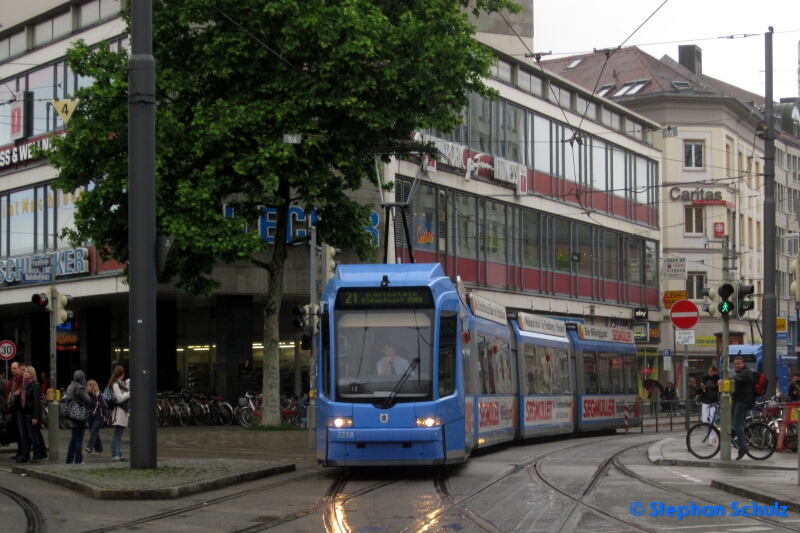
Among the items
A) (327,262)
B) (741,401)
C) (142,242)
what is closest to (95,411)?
(327,262)

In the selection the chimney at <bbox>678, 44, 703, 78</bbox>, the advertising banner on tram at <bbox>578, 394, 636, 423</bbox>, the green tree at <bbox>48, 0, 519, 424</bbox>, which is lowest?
the advertising banner on tram at <bbox>578, 394, 636, 423</bbox>

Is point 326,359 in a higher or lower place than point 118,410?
higher

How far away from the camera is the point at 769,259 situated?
25.0 m

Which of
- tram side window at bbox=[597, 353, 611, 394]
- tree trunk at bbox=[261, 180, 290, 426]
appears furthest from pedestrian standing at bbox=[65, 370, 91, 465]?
tram side window at bbox=[597, 353, 611, 394]

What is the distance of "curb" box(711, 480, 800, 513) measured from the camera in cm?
1288

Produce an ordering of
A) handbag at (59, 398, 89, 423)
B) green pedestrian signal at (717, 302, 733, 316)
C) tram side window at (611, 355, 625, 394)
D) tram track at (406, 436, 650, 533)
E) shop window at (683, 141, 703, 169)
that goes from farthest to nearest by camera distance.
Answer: shop window at (683, 141, 703, 169) → tram side window at (611, 355, 625, 394) → green pedestrian signal at (717, 302, 733, 316) → handbag at (59, 398, 89, 423) → tram track at (406, 436, 650, 533)

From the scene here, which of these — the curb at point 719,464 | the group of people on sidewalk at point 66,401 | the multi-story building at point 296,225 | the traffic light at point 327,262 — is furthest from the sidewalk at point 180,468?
the multi-story building at point 296,225

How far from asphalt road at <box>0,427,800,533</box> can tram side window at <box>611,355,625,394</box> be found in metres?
13.0

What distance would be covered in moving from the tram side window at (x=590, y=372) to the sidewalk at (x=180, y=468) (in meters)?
7.70

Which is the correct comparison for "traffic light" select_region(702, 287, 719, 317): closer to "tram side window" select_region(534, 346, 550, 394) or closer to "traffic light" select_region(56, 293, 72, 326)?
"tram side window" select_region(534, 346, 550, 394)

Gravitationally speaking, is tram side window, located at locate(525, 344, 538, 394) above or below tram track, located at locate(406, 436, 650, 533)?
above

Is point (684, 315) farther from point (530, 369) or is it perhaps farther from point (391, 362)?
point (391, 362)

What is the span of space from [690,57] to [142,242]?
215 ft

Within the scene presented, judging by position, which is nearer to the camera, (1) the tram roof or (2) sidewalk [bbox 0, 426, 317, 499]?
(2) sidewalk [bbox 0, 426, 317, 499]
